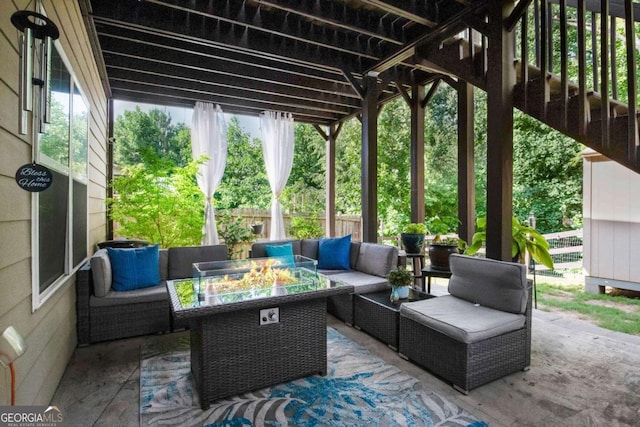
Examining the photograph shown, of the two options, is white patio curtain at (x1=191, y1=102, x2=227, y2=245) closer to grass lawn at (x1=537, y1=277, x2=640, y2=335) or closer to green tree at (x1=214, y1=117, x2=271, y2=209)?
green tree at (x1=214, y1=117, x2=271, y2=209)

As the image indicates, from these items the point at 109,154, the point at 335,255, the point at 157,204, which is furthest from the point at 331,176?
the point at 109,154

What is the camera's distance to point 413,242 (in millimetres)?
4105

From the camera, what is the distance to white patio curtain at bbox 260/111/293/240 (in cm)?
638

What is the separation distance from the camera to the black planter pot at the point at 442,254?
11.9 ft

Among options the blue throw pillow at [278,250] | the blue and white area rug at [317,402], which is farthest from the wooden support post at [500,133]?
the blue throw pillow at [278,250]

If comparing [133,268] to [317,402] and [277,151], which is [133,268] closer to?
[317,402]

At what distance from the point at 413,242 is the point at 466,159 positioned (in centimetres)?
125

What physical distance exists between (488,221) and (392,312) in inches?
48.7

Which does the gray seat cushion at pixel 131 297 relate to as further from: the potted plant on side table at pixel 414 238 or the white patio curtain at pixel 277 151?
the white patio curtain at pixel 277 151

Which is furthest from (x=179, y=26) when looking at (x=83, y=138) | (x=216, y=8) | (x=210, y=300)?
(x=210, y=300)

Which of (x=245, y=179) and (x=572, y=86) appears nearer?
(x=572, y=86)

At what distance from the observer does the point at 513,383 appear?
7.74 feet

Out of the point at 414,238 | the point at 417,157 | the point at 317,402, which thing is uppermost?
the point at 417,157

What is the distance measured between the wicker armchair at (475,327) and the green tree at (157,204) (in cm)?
347
